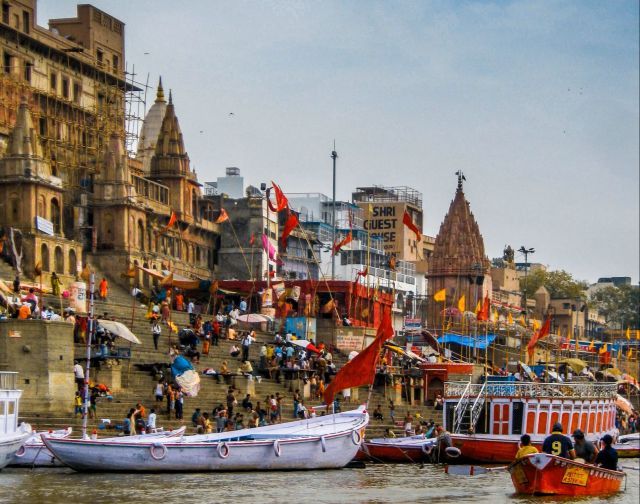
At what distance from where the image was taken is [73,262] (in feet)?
202

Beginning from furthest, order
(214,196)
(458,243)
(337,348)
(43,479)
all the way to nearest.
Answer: (458,243)
(214,196)
(337,348)
(43,479)

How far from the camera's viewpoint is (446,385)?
4597 cm

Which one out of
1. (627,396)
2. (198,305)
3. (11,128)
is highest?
(11,128)

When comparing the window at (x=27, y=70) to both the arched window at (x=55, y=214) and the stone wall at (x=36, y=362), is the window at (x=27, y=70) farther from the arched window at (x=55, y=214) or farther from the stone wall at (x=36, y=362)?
the stone wall at (x=36, y=362)

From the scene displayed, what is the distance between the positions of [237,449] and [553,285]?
99.8 m

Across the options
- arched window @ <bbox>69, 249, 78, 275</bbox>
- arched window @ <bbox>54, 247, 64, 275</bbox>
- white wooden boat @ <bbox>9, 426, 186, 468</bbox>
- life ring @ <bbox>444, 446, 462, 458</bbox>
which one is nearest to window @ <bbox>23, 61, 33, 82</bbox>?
arched window @ <bbox>69, 249, 78, 275</bbox>

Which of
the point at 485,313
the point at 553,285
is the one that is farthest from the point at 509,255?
the point at 485,313

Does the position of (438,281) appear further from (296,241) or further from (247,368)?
(247,368)

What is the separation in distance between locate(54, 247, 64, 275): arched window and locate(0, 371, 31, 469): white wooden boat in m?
22.6

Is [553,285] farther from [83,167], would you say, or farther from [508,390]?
[508,390]

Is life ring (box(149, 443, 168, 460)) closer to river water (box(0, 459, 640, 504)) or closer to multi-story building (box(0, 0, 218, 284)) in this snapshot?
river water (box(0, 459, 640, 504))

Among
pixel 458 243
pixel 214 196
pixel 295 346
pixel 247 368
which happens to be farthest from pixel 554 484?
pixel 458 243

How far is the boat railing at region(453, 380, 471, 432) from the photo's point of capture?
1794 inches

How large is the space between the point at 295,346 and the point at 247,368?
19.3 feet
